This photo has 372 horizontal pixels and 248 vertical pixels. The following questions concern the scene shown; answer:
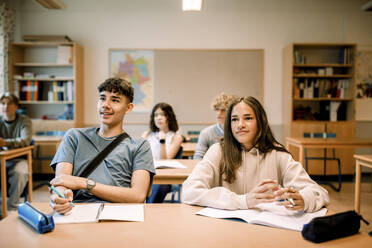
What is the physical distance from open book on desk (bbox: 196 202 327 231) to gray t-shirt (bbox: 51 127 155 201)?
51 centimetres

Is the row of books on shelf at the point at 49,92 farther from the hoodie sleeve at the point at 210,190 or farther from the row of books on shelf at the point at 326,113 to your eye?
the hoodie sleeve at the point at 210,190

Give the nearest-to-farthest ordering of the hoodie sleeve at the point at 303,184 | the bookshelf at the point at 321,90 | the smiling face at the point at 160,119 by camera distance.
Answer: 1. the hoodie sleeve at the point at 303,184
2. the smiling face at the point at 160,119
3. the bookshelf at the point at 321,90

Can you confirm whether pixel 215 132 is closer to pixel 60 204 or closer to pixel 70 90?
pixel 60 204

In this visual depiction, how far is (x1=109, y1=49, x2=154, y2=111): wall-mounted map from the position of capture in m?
5.34

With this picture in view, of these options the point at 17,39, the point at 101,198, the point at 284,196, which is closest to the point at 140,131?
the point at 17,39

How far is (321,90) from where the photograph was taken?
200 inches

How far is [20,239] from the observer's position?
938 millimetres

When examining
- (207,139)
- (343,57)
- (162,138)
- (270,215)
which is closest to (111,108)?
(270,215)

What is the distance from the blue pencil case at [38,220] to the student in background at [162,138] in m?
1.54

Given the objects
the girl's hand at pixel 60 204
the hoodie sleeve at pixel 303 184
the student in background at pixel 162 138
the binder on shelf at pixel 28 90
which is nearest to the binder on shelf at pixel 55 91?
the binder on shelf at pixel 28 90

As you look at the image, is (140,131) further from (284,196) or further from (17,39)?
(284,196)

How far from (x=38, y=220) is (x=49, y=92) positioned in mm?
4637

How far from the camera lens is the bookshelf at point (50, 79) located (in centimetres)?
503

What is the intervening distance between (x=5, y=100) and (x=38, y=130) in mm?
1853
